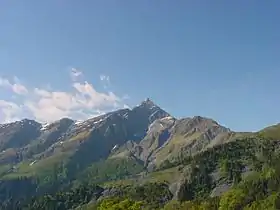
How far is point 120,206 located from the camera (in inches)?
4370

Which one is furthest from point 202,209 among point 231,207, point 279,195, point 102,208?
point 102,208

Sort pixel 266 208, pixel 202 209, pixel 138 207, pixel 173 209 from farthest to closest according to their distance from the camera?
pixel 173 209 < pixel 266 208 < pixel 202 209 < pixel 138 207

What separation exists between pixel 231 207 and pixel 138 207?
89.6 metres

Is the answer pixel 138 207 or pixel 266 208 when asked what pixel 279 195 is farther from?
pixel 138 207

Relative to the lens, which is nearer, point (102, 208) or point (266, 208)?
point (102, 208)

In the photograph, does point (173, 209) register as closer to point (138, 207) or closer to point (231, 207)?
point (231, 207)

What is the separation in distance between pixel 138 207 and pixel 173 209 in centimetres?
9167

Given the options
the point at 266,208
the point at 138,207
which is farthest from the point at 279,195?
the point at 138,207

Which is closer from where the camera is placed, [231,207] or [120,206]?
[120,206]

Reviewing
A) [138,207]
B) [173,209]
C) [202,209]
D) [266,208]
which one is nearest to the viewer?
[138,207]

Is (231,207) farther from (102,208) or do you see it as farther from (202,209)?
(102,208)

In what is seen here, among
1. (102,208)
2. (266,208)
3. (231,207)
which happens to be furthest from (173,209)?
(102,208)

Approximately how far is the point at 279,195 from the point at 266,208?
2038 cm

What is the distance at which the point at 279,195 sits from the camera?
197875mm
